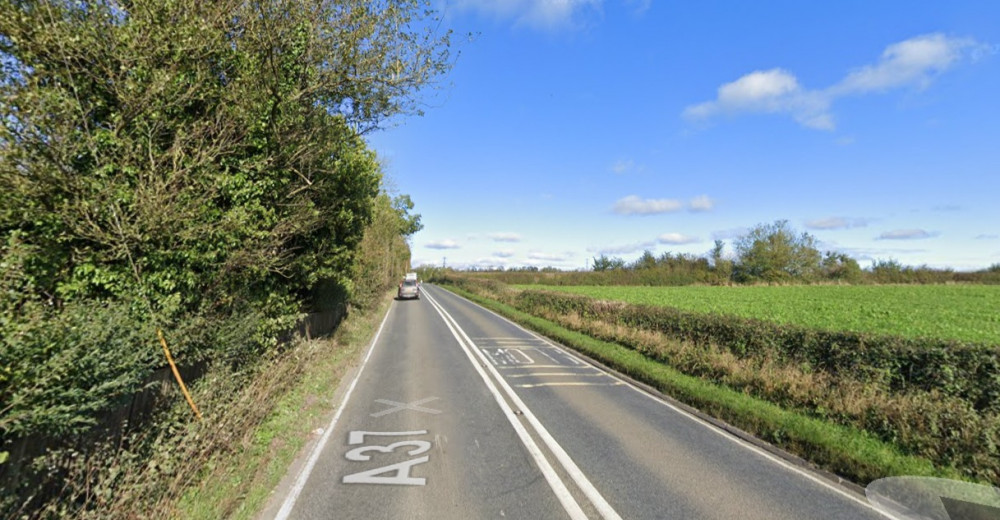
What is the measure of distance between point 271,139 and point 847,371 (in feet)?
41.2

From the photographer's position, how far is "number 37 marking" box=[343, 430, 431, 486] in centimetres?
491

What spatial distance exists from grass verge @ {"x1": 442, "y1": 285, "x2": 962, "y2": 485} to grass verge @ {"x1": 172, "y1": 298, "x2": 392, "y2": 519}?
7325mm

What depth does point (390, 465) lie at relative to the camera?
17.5 feet

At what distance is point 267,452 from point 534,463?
12.3ft

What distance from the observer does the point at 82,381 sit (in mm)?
3623

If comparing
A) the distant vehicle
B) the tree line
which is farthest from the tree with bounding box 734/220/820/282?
the distant vehicle

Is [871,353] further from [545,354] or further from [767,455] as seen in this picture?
[545,354]

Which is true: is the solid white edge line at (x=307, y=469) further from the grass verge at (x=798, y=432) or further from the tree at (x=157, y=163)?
the grass verge at (x=798, y=432)

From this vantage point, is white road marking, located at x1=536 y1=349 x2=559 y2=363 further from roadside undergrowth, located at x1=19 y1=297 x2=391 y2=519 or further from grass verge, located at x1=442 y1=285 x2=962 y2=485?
roadside undergrowth, located at x1=19 y1=297 x2=391 y2=519

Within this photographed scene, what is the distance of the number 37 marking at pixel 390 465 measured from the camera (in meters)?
4.91

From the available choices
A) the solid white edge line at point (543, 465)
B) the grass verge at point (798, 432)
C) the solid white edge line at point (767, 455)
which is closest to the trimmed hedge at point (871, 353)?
the grass verge at point (798, 432)

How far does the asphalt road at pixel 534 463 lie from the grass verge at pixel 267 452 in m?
0.28

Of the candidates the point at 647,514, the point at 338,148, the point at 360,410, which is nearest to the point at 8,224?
the point at 360,410

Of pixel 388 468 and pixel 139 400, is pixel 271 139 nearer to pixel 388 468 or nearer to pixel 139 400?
pixel 139 400
